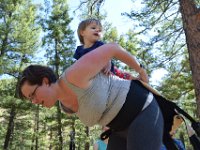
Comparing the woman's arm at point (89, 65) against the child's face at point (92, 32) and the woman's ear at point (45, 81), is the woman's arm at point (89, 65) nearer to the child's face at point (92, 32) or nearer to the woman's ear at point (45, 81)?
the woman's ear at point (45, 81)

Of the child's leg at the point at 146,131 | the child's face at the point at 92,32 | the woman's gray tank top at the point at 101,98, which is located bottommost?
the child's leg at the point at 146,131

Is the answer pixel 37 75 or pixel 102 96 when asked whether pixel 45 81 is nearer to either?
pixel 37 75

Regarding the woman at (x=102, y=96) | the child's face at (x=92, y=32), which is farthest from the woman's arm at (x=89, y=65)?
the child's face at (x=92, y=32)

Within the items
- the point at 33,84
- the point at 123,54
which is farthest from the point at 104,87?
the point at 33,84

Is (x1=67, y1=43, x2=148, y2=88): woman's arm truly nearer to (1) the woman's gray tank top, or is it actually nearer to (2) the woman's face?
(1) the woman's gray tank top

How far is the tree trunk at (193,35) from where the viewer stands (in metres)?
6.41

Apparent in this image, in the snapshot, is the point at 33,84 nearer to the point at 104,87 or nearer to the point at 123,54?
the point at 104,87

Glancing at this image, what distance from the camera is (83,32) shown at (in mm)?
3141

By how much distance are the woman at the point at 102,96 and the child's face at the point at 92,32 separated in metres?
1.03

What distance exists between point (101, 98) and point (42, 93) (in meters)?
0.35

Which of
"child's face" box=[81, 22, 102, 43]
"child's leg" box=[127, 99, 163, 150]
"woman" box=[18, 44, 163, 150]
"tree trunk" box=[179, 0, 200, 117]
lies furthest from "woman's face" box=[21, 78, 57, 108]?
"tree trunk" box=[179, 0, 200, 117]

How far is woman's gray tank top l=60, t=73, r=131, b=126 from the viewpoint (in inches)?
77.3

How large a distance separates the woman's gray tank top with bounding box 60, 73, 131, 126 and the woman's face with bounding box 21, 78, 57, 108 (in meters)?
0.14

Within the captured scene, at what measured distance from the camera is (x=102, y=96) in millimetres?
1973
